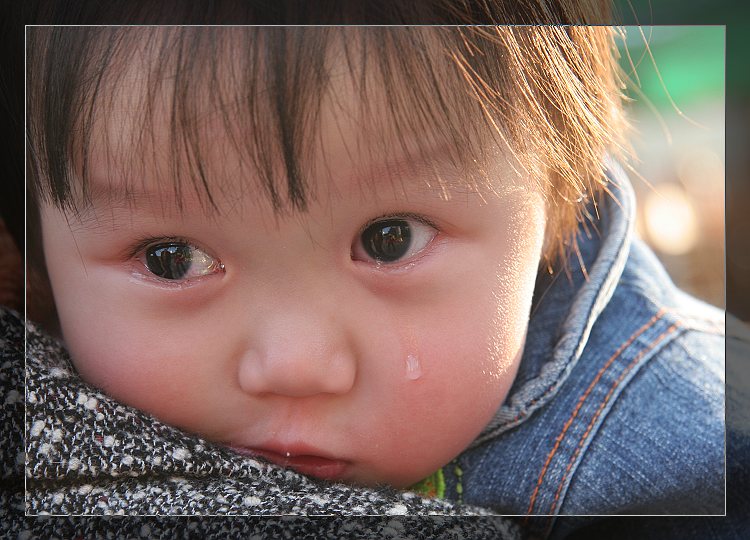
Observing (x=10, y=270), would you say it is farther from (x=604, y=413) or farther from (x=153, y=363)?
(x=604, y=413)

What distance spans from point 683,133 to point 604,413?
0.75 ft

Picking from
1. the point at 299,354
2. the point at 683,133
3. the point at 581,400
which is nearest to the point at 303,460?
the point at 299,354

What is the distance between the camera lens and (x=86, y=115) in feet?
1.69

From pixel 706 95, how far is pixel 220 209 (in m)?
0.38

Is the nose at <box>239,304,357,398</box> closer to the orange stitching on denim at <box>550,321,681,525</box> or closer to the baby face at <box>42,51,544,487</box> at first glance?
the baby face at <box>42,51,544,487</box>

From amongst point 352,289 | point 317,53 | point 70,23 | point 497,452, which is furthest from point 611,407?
point 70,23

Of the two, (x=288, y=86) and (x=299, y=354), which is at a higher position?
(x=288, y=86)

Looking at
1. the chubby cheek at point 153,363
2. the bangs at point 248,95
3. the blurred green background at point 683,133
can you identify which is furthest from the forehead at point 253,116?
the blurred green background at point 683,133

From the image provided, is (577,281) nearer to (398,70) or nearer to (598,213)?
(598,213)

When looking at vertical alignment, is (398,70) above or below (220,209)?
above

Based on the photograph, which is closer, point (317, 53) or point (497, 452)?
point (317, 53)

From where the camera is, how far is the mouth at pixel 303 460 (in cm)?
57

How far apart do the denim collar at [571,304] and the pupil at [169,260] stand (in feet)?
0.87

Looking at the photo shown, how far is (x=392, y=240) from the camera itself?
54 centimetres
